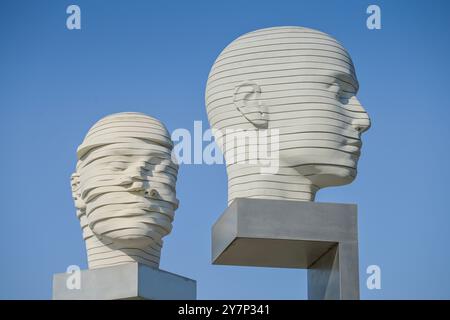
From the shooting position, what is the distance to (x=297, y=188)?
1562 centimetres

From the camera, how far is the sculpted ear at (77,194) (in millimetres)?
18656

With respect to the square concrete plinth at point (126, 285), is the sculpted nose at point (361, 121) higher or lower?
higher

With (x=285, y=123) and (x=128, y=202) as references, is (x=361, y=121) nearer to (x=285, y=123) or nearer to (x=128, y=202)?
(x=285, y=123)

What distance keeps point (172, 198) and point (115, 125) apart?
4.04 ft

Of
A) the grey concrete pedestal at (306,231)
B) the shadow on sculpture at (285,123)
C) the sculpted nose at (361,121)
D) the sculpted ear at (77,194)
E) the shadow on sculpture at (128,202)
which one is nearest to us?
the grey concrete pedestal at (306,231)

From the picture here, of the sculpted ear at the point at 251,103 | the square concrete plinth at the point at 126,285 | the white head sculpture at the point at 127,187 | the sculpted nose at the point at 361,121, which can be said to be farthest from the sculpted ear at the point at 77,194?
the sculpted nose at the point at 361,121

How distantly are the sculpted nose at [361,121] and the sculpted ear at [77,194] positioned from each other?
178 inches

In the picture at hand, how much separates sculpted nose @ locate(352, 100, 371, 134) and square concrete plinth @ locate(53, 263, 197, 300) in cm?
355

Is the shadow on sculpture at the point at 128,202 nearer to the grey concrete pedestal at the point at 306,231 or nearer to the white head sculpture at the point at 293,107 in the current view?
the white head sculpture at the point at 293,107
